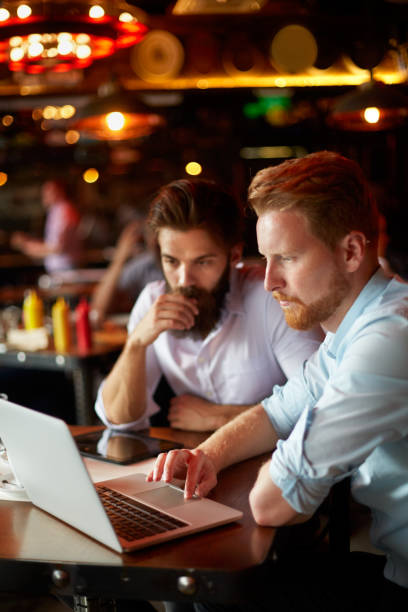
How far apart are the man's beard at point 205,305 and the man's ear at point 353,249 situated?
779mm

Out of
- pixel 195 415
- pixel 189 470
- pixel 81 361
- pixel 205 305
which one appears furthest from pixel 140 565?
pixel 81 361

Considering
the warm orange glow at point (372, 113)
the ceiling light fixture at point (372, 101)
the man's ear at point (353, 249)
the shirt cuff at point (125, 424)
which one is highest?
the ceiling light fixture at point (372, 101)

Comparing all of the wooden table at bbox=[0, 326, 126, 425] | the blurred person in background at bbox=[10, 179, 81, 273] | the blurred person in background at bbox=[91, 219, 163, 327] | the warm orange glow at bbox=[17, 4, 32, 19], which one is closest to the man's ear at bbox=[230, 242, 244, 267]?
the warm orange glow at bbox=[17, 4, 32, 19]

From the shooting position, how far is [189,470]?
151cm

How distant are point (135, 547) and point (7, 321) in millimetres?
2952

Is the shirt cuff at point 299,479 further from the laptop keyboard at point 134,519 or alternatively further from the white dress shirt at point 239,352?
the white dress shirt at point 239,352

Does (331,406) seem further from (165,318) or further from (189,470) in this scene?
(165,318)

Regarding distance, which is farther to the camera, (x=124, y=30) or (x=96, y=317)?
(x=96, y=317)

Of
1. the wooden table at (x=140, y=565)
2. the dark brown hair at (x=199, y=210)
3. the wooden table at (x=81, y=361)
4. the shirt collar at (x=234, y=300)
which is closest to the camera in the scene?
the wooden table at (x=140, y=565)

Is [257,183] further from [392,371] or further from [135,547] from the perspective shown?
[135,547]

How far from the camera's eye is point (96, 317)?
4.35m

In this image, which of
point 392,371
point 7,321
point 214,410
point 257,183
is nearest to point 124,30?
point 257,183

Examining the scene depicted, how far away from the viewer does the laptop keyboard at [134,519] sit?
1271mm

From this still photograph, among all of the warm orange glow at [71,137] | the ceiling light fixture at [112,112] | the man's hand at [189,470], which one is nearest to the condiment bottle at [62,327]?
the ceiling light fixture at [112,112]
